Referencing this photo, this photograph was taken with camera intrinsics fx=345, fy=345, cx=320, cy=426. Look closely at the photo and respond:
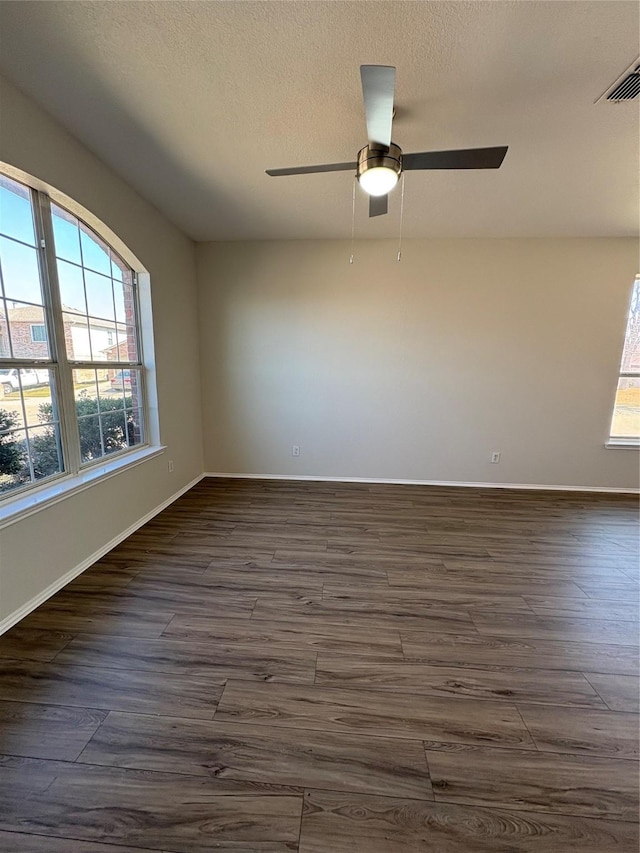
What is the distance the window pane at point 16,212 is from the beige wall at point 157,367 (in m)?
0.15

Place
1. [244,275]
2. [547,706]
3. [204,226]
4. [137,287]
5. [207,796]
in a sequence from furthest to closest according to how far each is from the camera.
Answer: [244,275], [204,226], [137,287], [547,706], [207,796]

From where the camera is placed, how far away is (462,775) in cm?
122

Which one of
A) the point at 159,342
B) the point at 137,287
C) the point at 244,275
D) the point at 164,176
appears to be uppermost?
the point at 164,176

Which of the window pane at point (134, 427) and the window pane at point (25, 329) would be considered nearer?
the window pane at point (25, 329)

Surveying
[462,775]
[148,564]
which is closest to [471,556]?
[462,775]

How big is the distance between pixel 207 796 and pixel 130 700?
0.56 meters

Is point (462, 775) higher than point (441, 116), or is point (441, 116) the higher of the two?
point (441, 116)

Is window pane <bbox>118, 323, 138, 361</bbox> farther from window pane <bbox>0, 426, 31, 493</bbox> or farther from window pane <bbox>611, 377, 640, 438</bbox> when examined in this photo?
window pane <bbox>611, 377, 640, 438</bbox>

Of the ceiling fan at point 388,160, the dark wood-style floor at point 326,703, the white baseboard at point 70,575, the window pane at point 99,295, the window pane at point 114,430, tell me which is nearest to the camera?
the dark wood-style floor at point 326,703

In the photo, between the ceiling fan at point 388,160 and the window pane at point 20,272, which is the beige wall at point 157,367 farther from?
the ceiling fan at point 388,160

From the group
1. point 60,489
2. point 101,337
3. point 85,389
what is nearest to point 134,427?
point 85,389

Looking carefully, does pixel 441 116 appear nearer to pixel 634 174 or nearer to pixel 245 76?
pixel 245 76

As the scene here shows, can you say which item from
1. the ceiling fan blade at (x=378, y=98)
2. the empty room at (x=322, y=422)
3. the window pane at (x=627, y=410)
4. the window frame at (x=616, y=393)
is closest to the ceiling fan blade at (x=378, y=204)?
the empty room at (x=322, y=422)

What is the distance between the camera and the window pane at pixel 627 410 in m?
4.01
